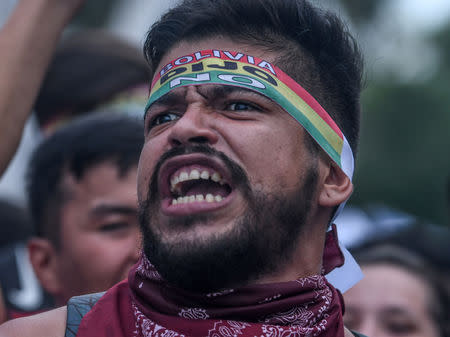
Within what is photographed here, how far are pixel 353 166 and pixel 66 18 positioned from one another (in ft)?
4.75

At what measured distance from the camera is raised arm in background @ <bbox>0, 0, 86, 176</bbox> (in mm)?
3071

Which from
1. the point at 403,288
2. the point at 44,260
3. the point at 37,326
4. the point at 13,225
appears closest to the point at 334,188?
the point at 37,326

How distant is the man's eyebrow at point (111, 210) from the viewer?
13.2ft

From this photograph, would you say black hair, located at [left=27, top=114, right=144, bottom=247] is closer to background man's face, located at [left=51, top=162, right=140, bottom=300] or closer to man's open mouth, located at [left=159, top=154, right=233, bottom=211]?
background man's face, located at [left=51, top=162, right=140, bottom=300]

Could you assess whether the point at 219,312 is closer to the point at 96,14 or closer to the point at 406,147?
the point at 406,147

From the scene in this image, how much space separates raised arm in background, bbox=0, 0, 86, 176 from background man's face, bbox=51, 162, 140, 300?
38.5 inches

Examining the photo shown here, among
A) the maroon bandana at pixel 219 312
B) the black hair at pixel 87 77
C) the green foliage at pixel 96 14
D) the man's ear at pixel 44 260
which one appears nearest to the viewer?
the maroon bandana at pixel 219 312

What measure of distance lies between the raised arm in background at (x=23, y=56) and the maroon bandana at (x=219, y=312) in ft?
2.53

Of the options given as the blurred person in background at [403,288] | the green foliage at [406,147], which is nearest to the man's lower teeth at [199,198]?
the blurred person in background at [403,288]

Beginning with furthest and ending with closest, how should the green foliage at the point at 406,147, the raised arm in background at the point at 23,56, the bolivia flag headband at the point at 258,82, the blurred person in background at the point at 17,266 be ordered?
1. the green foliage at the point at 406,147
2. the blurred person in background at the point at 17,266
3. the raised arm in background at the point at 23,56
4. the bolivia flag headband at the point at 258,82

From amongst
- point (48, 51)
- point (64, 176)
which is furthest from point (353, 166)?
point (64, 176)

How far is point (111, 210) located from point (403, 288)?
1.79 m

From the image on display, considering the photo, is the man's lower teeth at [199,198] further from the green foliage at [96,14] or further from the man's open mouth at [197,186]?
the green foliage at [96,14]

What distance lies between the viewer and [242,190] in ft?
8.79
